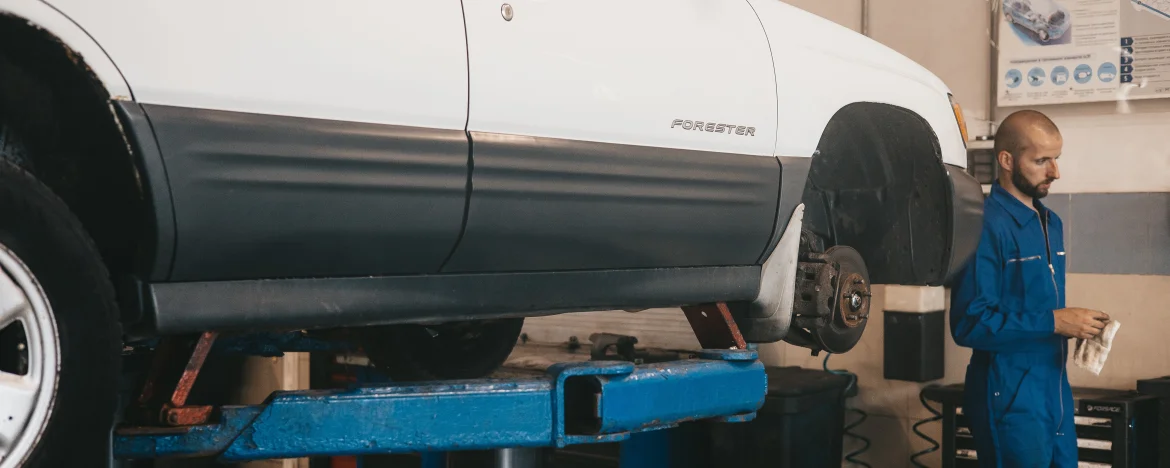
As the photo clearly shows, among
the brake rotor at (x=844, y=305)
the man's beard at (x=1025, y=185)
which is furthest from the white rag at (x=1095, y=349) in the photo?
the brake rotor at (x=844, y=305)

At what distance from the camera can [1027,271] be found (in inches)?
137

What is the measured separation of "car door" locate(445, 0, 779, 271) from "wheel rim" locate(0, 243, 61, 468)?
2.30ft

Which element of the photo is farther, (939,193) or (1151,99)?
(1151,99)

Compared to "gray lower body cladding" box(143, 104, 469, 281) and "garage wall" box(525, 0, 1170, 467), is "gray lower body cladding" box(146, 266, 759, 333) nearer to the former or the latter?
"gray lower body cladding" box(143, 104, 469, 281)

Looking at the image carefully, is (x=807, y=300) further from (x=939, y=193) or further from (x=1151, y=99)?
(x=1151, y=99)

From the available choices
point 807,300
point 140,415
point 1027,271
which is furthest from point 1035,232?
point 140,415

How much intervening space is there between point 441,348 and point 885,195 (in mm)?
1460

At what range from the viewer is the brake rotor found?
9.46ft

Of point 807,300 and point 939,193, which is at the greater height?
point 939,193

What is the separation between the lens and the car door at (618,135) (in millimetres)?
1927

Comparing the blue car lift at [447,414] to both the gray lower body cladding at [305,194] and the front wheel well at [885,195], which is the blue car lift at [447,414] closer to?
the gray lower body cladding at [305,194]

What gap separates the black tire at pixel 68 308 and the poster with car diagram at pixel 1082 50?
436 cm

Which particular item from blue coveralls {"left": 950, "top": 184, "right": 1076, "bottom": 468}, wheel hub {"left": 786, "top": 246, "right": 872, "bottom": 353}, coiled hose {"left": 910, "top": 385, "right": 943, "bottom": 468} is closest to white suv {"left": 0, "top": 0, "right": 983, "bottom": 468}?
wheel hub {"left": 786, "top": 246, "right": 872, "bottom": 353}

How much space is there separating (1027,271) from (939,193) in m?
0.54
